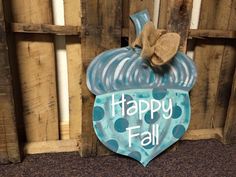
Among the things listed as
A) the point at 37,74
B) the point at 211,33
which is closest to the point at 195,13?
the point at 211,33

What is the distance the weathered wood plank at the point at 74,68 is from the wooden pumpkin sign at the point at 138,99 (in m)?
A: 0.13

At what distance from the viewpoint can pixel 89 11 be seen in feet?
3.16

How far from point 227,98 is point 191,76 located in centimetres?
36

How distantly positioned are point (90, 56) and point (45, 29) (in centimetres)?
19

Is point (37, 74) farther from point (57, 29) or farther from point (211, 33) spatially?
point (211, 33)

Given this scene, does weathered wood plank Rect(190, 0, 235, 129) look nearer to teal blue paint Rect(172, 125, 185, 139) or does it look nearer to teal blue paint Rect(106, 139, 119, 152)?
teal blue paint Rect(172, 125, 185, 139)

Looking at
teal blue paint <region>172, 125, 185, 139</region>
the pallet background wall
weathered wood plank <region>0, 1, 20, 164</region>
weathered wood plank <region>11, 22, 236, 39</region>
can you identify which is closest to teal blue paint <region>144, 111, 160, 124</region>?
teal blue paint <region>172, 125, 185, 139</region>

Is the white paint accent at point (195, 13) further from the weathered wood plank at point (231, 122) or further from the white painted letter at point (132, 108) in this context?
the white painted letter at point (132, 108)

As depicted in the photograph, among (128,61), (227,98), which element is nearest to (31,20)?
(128,61)

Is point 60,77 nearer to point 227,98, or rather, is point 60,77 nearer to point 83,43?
point 83,43

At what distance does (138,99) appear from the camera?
3.59 feet

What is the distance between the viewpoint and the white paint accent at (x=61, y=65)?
1071 mm

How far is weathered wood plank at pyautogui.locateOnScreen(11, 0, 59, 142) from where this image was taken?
1.02 metres

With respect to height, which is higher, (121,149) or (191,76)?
(191,76)
